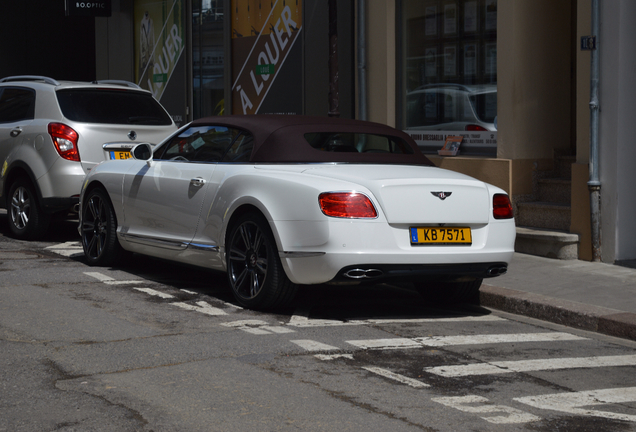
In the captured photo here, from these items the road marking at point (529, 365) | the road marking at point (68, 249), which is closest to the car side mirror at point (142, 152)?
the road marking at point (68, 249)

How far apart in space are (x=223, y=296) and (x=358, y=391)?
2936 mm

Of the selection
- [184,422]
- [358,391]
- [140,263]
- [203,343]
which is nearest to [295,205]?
[203,343]

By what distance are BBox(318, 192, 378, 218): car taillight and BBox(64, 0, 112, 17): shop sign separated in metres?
14.2

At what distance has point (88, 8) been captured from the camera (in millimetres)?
19016

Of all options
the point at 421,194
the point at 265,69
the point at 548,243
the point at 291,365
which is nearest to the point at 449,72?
the point at 548,243

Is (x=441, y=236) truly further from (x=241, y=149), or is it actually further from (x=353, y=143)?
(x=241, y=149)

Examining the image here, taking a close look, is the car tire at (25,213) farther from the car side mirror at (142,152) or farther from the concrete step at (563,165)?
the concrete step at (563,165)

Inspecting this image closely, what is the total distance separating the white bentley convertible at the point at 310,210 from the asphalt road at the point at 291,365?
0.37 m

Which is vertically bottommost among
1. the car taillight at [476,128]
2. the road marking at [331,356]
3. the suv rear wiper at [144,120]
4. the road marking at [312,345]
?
the road marking at [331,356]

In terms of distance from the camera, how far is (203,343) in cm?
562

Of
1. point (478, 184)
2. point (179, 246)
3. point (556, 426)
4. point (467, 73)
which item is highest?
point (467, 73)

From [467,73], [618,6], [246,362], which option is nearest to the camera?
[246,362]

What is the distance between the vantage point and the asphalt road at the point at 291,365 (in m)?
4.21

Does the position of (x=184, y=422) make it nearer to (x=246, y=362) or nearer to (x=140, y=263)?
(x=246, y=362)
